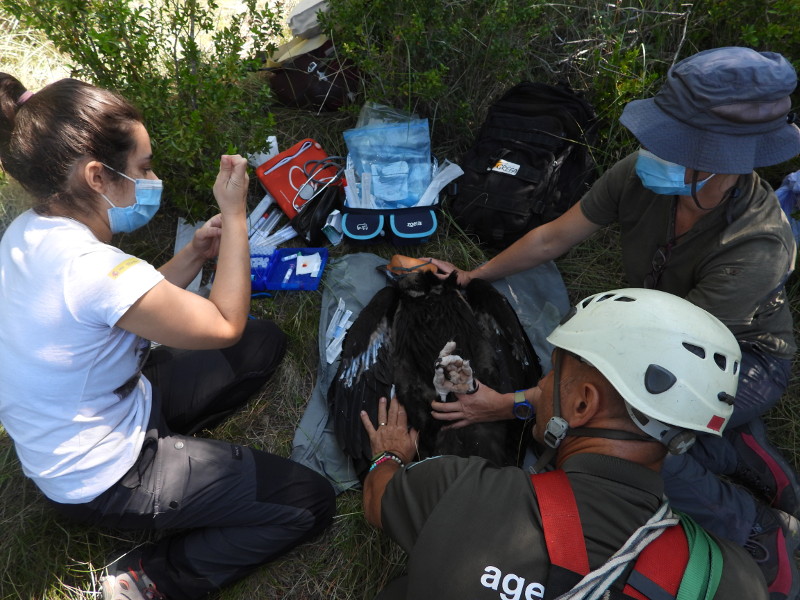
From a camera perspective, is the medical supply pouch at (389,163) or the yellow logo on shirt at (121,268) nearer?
the yellow logo on shirt at (121,268)

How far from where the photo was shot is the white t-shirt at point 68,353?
1905 mm

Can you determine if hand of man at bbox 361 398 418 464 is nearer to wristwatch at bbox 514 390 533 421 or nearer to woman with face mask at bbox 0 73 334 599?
woman with face mask at bbox 0 73 334 599

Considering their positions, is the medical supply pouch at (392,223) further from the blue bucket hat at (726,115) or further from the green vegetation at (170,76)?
the blue bucket hat at (726,115)

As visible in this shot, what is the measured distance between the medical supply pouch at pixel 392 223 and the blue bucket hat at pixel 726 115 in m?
1.63

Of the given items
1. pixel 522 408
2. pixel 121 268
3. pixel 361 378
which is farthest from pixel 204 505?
pixel 522 408

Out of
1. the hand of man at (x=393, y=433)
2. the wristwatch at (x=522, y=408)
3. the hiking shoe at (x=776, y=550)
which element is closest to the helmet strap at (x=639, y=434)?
the wristwatch at (x=522, y=408)

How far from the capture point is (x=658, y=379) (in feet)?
5.97

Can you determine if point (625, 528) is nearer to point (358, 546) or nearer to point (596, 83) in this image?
point (358, 546)

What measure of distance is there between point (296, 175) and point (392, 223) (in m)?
0.79

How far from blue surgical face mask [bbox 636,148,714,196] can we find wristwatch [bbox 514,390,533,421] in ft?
3.56

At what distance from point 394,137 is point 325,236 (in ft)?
2.71

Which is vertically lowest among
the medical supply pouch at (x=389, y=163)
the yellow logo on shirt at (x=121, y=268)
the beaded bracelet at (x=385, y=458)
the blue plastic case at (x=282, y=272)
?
the beaded bracelet at (x=385, y=458)

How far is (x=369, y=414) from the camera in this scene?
2.83 metres

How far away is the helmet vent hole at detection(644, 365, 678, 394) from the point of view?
181 cm
